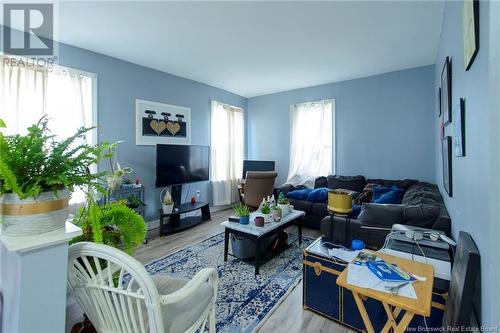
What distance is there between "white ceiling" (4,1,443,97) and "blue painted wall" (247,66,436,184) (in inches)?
12.5

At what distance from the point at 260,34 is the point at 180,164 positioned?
235cm

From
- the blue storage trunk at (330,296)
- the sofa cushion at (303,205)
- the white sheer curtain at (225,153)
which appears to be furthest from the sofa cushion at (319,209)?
the white sheer curtain at (225,153)

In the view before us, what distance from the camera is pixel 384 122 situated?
13.9ft

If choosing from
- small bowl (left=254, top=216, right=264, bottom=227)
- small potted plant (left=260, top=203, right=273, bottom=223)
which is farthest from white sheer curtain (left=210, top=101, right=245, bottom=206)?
small bowl (left=254, top=216, right=264, bottom=227)

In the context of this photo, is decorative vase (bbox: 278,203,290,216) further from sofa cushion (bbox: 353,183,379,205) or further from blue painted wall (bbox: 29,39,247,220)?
blue painted wall (bbox: 29,39,247,220)

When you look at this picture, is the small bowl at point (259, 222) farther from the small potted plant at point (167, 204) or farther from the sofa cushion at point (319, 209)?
the small potted plant at point (167, 204)

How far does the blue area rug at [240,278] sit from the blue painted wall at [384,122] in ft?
7.39

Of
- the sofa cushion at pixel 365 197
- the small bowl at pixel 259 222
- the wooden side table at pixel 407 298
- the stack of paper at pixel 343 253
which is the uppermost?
the sofa cushion at pixel 365 197

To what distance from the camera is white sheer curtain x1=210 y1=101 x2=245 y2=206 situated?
5.04m

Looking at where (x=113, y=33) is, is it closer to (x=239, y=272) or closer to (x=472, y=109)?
(x=239, y=272)

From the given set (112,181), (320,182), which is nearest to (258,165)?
(320,182)

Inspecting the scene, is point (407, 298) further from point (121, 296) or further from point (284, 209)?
point (284, 209)

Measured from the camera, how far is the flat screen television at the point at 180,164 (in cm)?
365

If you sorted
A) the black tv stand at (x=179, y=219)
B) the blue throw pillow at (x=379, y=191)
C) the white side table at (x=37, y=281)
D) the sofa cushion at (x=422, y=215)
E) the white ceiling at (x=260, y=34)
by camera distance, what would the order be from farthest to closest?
the black tv stand at (x=179, y=219), the blue throw pillow at (x=379, y=191), the white ceiling at (x=260, y=34), the sofa cushion at (x=422, y=215), the white side table at (x=37, y=281)
